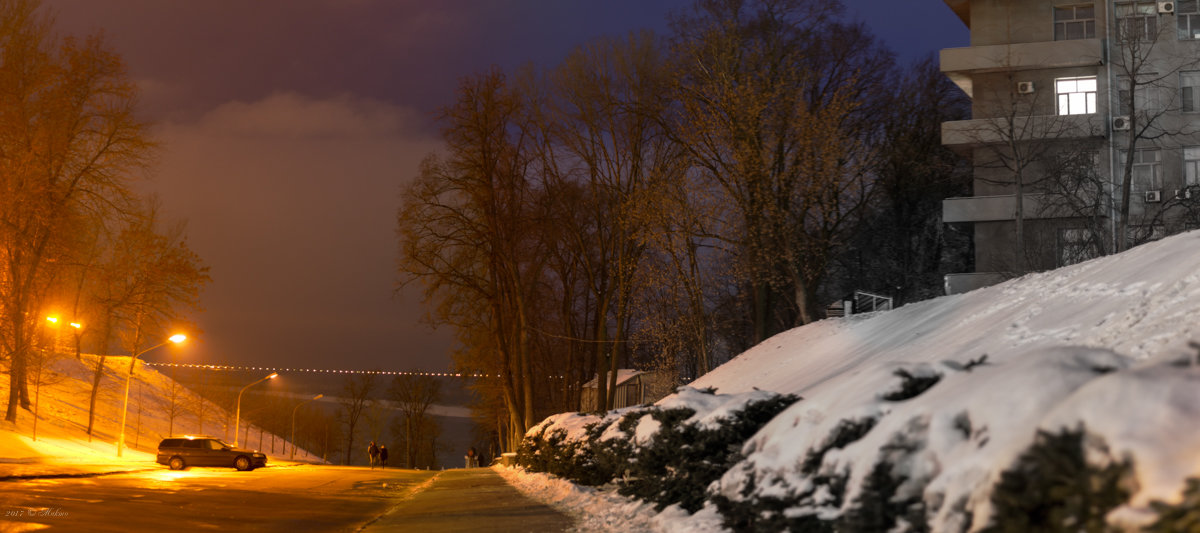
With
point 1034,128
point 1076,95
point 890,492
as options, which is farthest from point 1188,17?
point 890,492

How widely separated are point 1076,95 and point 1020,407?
3753cm

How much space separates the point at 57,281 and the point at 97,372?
19758mm

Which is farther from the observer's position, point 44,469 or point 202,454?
point 202,454

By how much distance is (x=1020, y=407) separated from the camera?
5.64 metres

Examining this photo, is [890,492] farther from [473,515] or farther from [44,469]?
[44,469]

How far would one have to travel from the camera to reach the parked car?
4025cm

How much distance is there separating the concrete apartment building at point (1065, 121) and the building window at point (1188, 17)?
0.05m

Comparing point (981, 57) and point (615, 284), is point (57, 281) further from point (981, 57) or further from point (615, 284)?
point (981, 57)

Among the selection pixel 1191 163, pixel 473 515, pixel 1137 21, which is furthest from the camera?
pixel 1191 163

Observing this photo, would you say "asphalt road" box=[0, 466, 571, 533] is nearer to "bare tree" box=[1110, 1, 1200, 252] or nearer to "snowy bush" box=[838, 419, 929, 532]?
"snowy bush" box=[838, 419, 929, 532]

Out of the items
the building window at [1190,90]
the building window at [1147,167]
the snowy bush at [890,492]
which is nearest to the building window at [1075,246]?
the building window at [1147,167]

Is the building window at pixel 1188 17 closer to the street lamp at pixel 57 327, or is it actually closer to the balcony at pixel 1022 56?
the balcony at pixel 1022 56

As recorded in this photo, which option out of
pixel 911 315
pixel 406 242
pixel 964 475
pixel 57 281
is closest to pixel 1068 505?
pixel 964 475

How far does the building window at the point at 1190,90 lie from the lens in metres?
37.2
